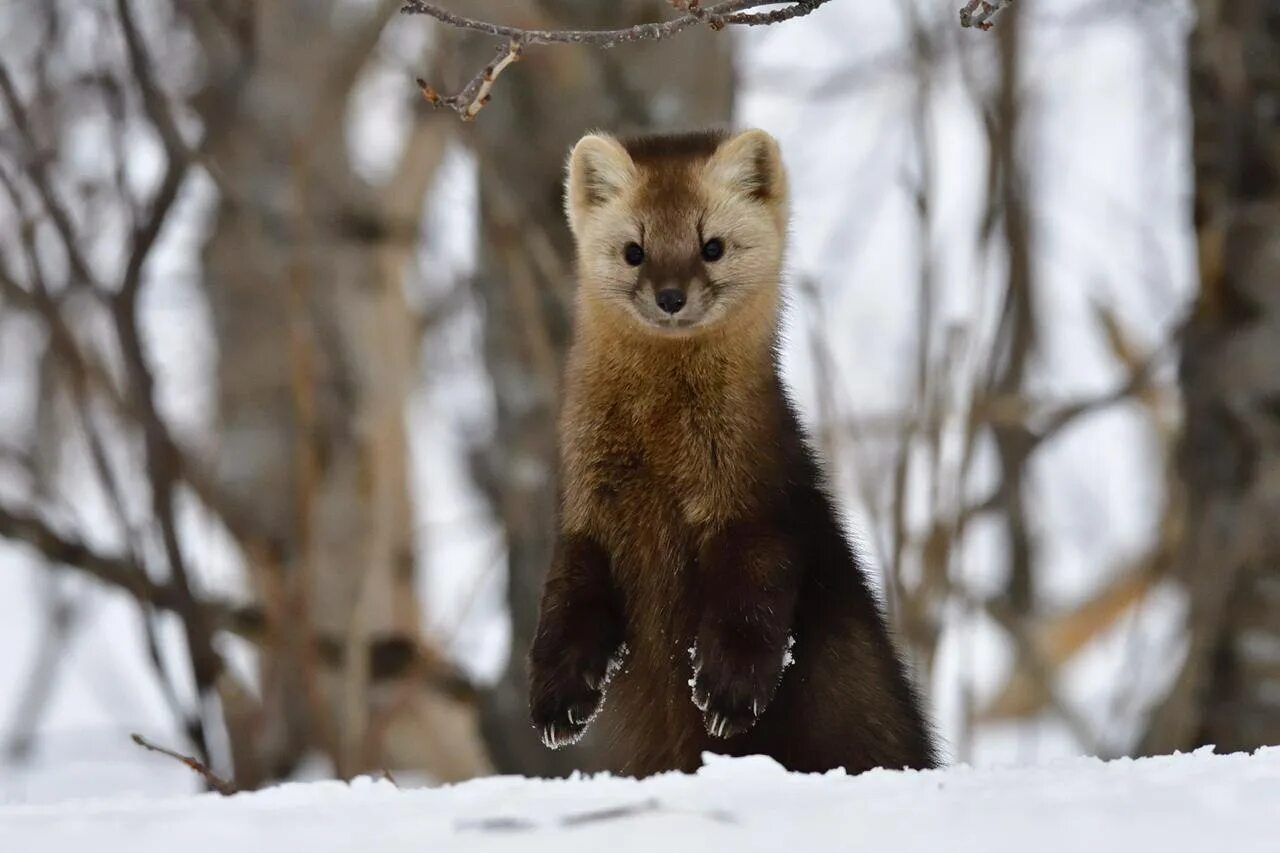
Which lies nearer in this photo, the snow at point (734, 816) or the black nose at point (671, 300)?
the snow at point (734, 816)

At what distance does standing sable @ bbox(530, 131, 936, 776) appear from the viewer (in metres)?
4.58

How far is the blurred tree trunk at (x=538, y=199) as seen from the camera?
8094 mm

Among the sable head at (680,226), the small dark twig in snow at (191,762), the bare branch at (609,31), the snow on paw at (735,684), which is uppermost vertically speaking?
the bare branch at (609,31)

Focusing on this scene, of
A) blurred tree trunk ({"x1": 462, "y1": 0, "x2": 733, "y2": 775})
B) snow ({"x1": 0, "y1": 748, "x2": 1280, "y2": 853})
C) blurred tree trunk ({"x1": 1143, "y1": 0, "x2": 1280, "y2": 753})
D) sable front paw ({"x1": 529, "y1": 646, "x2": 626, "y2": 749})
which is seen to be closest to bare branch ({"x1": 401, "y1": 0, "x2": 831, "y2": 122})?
sable front paw ({"x1": 529, "y1": 646, "x2": 626, "y2": 749})

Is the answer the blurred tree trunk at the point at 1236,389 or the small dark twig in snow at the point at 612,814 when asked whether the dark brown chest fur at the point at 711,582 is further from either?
the blurred tree trunk at the point at 1236,389

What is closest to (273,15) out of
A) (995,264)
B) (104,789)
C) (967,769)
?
(995,264)

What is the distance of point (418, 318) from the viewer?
12.5 metres

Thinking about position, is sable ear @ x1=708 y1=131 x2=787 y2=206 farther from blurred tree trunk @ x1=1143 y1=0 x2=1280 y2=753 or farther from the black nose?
blurred tree trunk @ x1=1143 y1=0 x2=1280 y2=753

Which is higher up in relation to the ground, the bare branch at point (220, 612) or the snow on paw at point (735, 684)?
the snow on paw at point (735, 684)

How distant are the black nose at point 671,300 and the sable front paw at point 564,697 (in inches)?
41.6

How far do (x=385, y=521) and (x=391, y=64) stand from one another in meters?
4.74

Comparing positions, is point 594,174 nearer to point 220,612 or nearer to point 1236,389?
point 1236,389

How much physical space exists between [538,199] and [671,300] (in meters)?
3.32

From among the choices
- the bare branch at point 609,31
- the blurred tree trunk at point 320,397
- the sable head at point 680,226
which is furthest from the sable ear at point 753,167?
the blurred tree trunk at point 320,397
